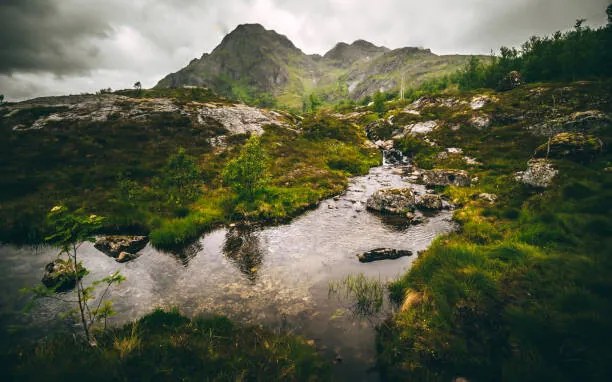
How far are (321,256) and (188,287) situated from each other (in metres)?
9.25

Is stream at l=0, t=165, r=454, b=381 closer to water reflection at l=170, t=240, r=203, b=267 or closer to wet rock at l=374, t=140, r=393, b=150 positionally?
water reflection at l=170, t=240, r=203, b=267

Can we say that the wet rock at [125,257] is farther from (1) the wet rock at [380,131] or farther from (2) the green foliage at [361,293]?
(1) the wet rock at [380,131]

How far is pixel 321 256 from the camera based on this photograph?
20.6 meters

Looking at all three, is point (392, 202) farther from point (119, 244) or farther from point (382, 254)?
point (119, 244)

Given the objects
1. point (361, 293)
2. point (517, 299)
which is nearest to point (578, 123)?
point (517, 299)

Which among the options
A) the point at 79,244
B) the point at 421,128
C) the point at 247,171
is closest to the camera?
the point at 79,244

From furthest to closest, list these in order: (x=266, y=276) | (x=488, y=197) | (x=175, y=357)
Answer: (x=488, y=197) → (x=266, y=276) → (x=175, y=357)

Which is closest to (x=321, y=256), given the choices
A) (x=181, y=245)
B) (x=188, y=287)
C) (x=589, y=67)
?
(x=188, y=287)

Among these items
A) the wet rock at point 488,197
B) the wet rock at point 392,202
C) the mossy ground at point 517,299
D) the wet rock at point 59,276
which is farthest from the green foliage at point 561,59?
the wet rock at point 59,276

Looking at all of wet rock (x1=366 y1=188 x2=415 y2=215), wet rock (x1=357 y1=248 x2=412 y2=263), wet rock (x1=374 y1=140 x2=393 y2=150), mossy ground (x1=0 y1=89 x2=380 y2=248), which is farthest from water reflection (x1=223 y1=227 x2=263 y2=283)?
wet rock (x1=374 y1=140 x2=393 y2=150)

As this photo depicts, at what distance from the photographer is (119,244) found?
2139 cm

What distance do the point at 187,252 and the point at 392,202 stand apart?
20851mm

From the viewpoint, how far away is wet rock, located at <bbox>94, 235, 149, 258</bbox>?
68.7 ft

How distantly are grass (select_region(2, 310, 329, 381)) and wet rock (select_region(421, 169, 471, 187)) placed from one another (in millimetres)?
33137
